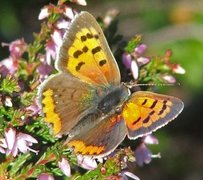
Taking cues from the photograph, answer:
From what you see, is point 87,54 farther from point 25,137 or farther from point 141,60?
point 25,137

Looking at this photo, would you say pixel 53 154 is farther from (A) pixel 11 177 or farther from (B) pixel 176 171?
(B) pixel 176 171

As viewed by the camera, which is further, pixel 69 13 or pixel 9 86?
pixel 69 13

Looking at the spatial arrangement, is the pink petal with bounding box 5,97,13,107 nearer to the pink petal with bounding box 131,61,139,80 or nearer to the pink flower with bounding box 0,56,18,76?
the pink flower with bounding box 0,56,18,76

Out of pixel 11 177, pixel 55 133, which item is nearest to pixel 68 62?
pixel 55 133

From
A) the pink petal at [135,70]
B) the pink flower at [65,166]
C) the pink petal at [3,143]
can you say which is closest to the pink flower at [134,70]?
the pink petal at [135,70]

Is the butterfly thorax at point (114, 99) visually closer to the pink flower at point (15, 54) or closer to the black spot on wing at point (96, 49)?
the black spot on wing at point (96, 49)

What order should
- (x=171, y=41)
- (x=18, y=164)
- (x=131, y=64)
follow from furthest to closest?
(x=171, y=41)
(x=131, y=64)
(x=18, y=164)

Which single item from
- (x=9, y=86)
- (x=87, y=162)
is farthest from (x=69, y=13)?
(x=87, y=162)
